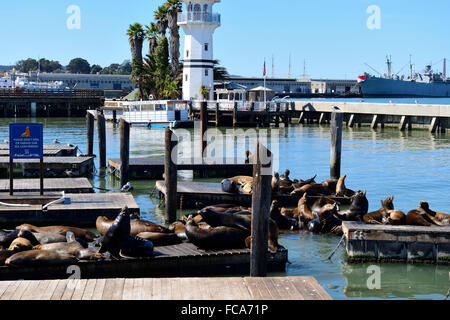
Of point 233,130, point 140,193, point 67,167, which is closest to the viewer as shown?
point 140,193

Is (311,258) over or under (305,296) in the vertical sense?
under

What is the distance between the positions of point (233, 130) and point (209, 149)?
40.2 ft

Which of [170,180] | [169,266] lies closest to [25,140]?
[170,180]

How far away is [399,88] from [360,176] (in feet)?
323

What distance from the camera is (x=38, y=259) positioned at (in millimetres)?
9070

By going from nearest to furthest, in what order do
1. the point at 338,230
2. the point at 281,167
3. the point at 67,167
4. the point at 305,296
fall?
1. the point at 305,296
2. the point at 338,230
3. the point at 67,167
4. the point at 281,167

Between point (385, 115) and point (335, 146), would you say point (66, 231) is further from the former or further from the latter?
point (385, 115)

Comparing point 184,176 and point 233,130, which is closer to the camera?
point 184,176

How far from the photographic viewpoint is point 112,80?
12975 centimetres

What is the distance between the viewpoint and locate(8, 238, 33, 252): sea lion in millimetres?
9391

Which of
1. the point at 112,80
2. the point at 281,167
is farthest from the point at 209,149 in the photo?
the point at 112,80

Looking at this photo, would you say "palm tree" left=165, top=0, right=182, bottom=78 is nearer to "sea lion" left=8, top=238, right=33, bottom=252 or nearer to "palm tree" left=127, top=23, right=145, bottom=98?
"palm tree" left=127, top=23, right=145, bottom=98

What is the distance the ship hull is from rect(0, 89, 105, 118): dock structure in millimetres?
63046

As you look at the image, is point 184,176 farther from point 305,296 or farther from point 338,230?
point 305,296
